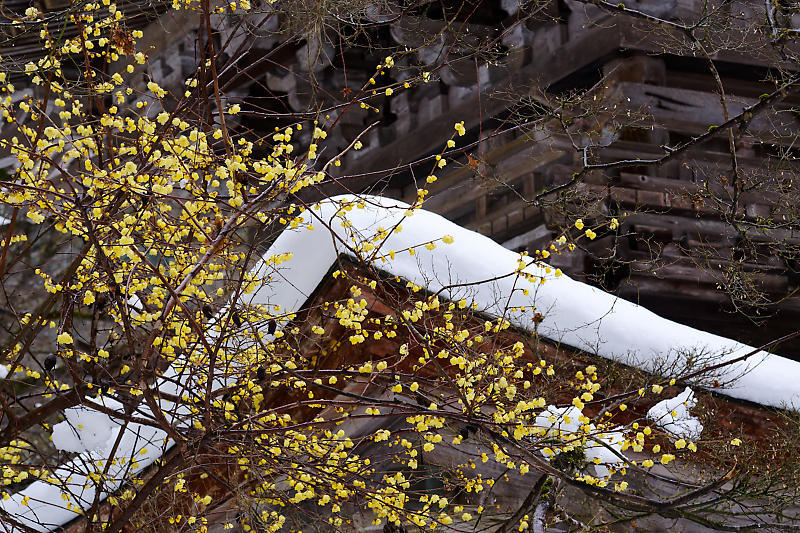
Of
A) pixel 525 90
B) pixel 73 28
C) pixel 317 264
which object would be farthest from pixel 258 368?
pixel 73 28

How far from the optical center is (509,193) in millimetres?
6871

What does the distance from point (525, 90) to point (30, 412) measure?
12.1ft

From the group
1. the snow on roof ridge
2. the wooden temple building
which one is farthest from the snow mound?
the wooden temple building

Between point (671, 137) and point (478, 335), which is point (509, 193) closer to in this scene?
point (671, 137)

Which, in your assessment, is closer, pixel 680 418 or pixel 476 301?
pixel 680 418

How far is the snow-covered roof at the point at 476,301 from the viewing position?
354cm

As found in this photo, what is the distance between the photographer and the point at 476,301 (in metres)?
3.56

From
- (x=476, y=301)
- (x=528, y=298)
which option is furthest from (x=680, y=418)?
(x=476, y=301)

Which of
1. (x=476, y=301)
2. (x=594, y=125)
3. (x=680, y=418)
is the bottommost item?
(x=680, y=418)

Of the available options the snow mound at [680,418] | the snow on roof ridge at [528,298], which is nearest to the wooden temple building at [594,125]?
the snow on roof ridge at [528,298]

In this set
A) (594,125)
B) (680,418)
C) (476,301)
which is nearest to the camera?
(680,418)

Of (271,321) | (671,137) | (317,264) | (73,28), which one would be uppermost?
(73,28)

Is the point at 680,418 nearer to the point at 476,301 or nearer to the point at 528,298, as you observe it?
the point at 528,298

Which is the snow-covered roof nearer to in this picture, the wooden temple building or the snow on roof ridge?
the snow on roof ridge
